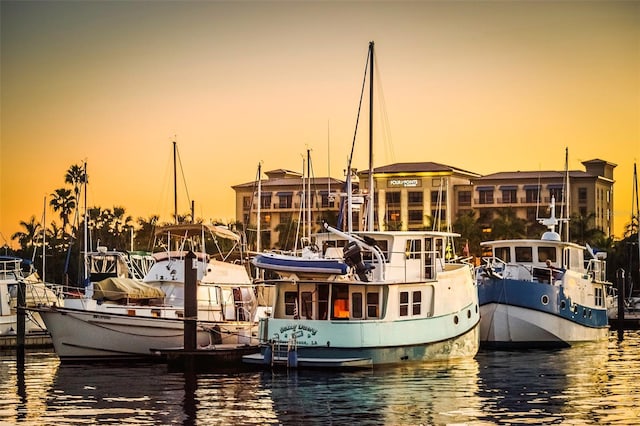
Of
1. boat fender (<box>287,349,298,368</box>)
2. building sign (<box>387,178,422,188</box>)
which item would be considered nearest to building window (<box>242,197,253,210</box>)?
building sign (<box>387,178,422,188</box>)

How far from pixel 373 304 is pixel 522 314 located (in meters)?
13.9

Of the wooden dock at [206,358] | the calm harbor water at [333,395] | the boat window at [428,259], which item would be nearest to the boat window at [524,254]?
the calm harbor water at [333,395]

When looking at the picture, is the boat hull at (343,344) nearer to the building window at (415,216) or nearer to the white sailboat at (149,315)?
the white sailboat at (149,315)

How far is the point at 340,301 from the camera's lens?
3947 centimetres

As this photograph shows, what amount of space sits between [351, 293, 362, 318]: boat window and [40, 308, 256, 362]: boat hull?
6666mm

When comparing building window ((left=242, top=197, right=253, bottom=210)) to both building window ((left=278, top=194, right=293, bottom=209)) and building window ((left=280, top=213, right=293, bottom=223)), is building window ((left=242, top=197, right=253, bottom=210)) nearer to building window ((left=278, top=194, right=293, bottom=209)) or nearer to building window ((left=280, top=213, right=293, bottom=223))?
building window ((left=278, top=194, right=293, bottom=209))

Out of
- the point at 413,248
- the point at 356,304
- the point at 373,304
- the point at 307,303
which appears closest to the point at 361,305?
the point at 356,304

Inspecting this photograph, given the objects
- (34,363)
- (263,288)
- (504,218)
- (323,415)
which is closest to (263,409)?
(323,415)

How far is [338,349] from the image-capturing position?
38.4 m

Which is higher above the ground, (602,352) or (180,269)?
(180,269)

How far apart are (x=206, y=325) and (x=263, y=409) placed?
14786 mm

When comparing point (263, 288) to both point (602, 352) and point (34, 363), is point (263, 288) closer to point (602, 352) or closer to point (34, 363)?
point (34, 363)

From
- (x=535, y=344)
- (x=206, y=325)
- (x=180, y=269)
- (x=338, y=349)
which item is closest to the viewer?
(x=338, y=349)

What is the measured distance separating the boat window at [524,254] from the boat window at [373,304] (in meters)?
17.1
